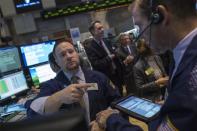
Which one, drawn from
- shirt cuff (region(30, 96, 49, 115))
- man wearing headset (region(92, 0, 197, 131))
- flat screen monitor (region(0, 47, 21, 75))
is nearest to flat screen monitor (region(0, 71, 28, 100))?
flat screen monitor (region(0, 47, 21, 75))

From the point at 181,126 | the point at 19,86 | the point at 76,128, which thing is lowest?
the point at 19,86

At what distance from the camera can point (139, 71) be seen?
3297 mm

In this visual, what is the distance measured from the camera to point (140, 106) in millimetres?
1537

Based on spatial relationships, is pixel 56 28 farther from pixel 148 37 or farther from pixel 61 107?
pixel 148 37

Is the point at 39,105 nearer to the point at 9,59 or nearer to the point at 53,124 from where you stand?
the point at 53,124

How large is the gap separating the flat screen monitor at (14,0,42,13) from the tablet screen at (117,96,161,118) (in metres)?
5.72

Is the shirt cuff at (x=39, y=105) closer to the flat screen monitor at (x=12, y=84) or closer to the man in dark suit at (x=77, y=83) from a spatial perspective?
the man in dark suit at (x=77, y=83)

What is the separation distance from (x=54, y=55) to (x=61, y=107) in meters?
0.78

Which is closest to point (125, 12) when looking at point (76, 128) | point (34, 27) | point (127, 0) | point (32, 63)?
point (127, 0)

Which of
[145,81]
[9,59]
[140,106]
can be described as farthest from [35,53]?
[140,106]

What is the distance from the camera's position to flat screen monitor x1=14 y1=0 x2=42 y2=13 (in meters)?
6.84

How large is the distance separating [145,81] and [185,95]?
2299 millimetres

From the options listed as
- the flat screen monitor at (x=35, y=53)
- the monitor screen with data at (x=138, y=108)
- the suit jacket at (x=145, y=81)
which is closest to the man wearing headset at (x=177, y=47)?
the monitor screen with data at (x=138, y=108)

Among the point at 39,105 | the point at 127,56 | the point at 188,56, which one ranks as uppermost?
the point at 188,56
